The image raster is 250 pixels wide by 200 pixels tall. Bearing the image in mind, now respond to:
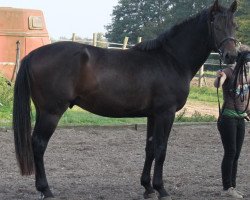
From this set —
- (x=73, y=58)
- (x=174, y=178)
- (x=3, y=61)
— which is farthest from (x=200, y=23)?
(x=3, y=61)

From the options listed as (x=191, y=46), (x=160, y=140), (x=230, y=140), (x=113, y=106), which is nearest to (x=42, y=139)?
(x=113, y=106)

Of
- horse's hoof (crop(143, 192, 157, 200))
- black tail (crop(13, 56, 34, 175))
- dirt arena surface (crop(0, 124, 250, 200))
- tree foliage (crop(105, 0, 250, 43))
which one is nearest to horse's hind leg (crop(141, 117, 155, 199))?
horse's hoof (crop(143, 192, 157, 200))

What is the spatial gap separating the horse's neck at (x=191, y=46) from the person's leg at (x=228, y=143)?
0.63 meters

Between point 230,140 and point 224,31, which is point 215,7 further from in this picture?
point 230,140

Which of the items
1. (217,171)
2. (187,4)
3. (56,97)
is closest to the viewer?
(56,97)

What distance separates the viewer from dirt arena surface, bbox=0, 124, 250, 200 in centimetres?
612

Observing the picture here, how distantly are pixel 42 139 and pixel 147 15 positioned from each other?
150ft

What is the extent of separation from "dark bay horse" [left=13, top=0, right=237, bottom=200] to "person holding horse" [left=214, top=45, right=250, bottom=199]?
1.14 ft

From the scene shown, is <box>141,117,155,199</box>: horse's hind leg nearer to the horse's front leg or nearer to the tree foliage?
the horse's front leg

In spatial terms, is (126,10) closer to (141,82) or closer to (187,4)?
(187,4)

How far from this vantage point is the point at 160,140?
5.85 m

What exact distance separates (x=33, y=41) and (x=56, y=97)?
9444mm

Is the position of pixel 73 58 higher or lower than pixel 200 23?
lower

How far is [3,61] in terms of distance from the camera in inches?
563
